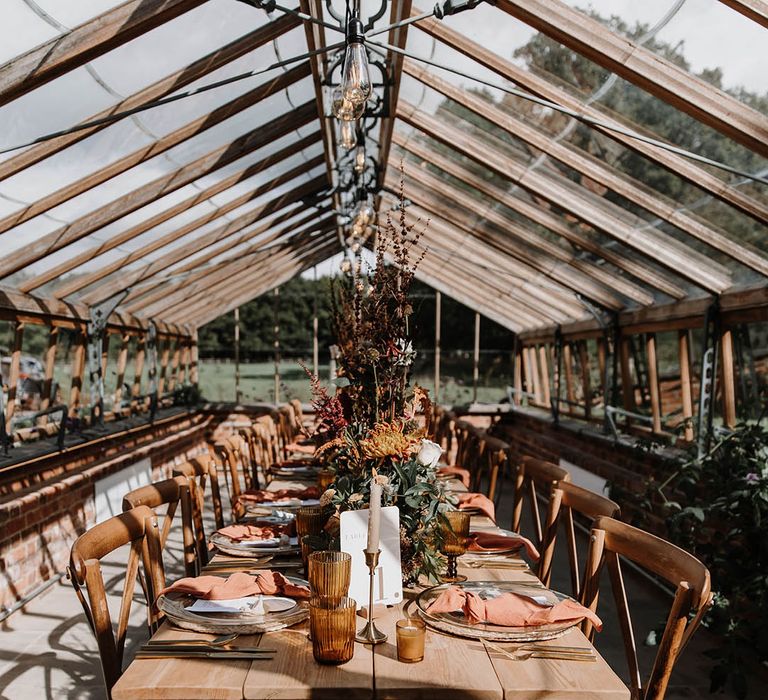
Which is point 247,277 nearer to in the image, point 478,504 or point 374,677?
point 478,504

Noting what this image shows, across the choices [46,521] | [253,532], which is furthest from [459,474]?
[46,521]

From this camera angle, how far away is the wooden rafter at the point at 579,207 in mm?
4449

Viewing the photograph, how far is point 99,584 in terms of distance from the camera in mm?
1812

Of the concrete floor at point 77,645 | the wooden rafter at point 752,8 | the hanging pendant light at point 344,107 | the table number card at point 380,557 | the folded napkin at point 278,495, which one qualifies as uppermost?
the wooden rafter at point 752,8

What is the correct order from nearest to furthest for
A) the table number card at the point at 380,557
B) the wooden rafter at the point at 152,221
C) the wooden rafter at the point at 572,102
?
1. the table number card at the point at 380,557
2. the wooden rafter at the point at 572,102
3. the wooden rafter at the point at 152,221

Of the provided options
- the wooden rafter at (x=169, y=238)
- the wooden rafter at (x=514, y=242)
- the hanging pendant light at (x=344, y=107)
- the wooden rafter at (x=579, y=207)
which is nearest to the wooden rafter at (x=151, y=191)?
the wooden rafter at (x=579, y=207)

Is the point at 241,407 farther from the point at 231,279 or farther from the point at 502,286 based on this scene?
the point at 502,286

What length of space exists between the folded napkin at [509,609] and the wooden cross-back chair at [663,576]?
17cm

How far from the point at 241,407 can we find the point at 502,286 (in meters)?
4.36

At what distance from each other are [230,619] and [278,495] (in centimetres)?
161

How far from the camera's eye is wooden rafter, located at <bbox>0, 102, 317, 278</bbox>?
4.59 meters

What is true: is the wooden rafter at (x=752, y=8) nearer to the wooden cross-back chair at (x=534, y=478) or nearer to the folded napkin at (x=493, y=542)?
the wooden cross-back chair at (x=534, y=478)

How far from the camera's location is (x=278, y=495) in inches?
134

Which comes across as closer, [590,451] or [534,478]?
[534,478]
